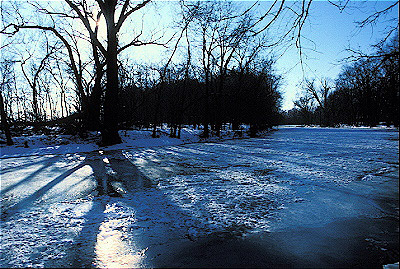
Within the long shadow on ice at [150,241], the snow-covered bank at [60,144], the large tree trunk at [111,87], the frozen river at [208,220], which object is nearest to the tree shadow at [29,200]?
the frozen river at [208,220]

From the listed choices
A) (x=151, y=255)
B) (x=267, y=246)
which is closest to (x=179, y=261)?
(x=151, y=255)

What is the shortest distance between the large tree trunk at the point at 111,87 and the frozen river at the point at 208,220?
7.06 meters

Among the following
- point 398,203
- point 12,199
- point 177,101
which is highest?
point 177,101

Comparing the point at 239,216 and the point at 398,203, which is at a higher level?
the point at 398,203

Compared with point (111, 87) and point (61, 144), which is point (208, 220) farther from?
point (61, 144)

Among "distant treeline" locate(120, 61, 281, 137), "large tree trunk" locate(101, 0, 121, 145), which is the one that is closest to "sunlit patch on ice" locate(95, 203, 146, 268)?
"large tree trunk" locate(101, 0, 121, 145)

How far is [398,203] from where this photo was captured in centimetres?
93

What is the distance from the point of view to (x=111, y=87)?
11.9 m

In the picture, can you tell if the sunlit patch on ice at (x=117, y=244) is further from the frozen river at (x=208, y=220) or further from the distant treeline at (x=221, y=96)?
the distant treeline at (x=221, y=96)

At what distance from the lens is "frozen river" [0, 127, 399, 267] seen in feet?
6.70

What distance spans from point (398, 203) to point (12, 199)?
4.73m

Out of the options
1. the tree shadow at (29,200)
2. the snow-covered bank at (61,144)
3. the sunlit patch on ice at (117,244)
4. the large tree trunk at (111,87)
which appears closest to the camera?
the sunlit patch on ice at (117,244)

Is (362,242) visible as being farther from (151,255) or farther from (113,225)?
(113,225)

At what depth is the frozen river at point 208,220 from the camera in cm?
204
